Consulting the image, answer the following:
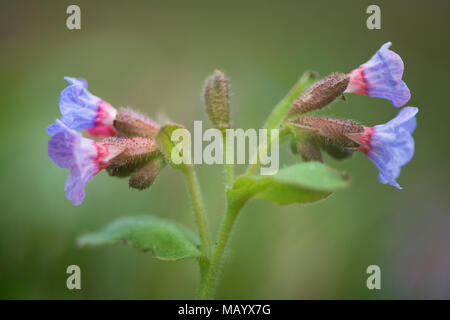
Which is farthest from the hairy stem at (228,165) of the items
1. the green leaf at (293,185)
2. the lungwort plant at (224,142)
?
the green leaf at (293,185)

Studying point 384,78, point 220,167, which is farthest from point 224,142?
point 220,167

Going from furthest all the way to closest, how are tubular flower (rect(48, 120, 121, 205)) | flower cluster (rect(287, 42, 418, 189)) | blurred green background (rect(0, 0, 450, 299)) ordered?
blurred green background (rect(0, 0, 450, 299)) < flower cluster (rect(287, 42, 418, 189)) < tubular flower (rect(48, 120, 121, 205))

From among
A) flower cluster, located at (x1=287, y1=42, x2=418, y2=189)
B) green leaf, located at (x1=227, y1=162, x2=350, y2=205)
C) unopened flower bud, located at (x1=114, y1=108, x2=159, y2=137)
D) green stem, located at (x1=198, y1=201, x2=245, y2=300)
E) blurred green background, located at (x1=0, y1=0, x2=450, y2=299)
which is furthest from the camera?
blurred green background, located at (x1=0, y1=0, x2=450, y2=299)

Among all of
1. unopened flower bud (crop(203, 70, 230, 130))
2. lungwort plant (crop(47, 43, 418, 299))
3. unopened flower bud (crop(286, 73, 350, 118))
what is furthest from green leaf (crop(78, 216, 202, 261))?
unopened flower bud (crop(286, 73, 350, 118))

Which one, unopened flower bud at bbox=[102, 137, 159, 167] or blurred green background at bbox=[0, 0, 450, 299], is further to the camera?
blurred green background at bbox=[0, 0, 450, 299]

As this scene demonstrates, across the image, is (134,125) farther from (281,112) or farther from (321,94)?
(321,94)

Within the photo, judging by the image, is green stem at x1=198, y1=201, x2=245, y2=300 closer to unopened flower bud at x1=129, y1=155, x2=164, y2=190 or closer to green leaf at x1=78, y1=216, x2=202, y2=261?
green leaf at x1=78, y1=216, x2=202, y2=261

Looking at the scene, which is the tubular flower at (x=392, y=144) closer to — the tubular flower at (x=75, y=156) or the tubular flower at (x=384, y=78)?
the tubular flower at (x=384, y=78)
